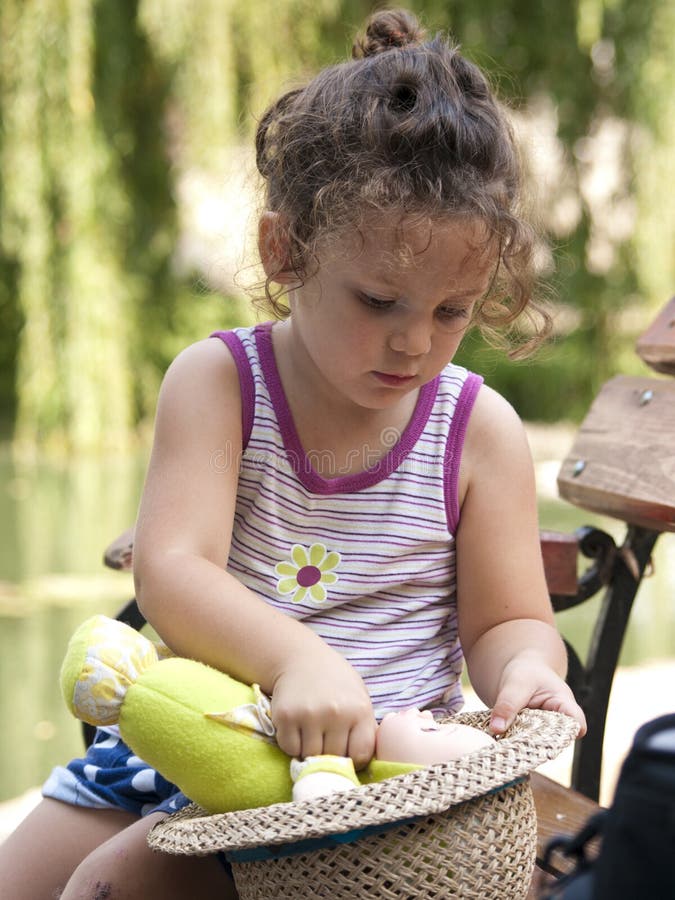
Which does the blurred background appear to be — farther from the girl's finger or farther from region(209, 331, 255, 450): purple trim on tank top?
the girl's finger

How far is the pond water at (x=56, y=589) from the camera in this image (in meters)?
2.98

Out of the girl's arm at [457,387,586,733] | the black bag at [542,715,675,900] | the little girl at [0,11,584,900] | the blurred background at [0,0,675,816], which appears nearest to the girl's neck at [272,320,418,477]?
the little girl at [0,11,584,900]

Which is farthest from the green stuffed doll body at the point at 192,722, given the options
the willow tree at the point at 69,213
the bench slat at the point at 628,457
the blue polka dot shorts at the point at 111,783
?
the willow tree at the point at 69,213

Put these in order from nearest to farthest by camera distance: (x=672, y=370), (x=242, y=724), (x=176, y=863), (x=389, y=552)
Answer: (x=242, y=724) < (x=176, y=863) < (x=389, y=552) < (x=672, y=370)

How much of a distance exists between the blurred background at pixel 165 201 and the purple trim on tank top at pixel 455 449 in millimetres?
2547

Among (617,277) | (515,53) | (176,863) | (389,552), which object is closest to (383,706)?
(389,552)

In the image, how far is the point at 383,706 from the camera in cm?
142

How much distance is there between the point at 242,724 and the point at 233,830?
0.52 feet

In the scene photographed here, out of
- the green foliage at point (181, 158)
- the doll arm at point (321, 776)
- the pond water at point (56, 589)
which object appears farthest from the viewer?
the green foliage at point (181, 158)

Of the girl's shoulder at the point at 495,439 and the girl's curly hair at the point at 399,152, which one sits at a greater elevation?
the girl's curly hair at the point at 399,152

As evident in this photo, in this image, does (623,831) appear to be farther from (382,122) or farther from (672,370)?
(672,370)

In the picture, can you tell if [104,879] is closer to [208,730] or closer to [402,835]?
[208,730]

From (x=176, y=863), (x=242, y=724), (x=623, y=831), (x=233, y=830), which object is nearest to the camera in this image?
(x=623, y=831)

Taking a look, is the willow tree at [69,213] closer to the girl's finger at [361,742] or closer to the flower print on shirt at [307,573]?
the flower print on shirt at [307,573]
